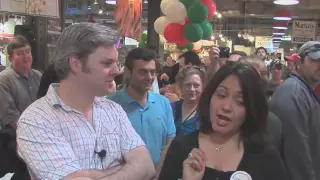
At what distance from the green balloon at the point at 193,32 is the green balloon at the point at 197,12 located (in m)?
0.10

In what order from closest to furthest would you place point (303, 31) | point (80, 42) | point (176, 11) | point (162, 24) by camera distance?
point (80, 42), point (176, 11), point (162, 24), point (303, 31)

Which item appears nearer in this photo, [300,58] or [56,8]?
[300,58]

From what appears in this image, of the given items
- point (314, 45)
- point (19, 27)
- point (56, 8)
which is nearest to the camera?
point (314, 45)

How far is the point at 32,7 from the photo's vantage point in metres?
4.89

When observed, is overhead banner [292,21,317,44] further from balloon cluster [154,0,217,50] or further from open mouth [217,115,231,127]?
open mouth [217,115,231,127]

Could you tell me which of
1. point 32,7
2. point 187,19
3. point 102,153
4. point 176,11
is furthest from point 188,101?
point 187,19

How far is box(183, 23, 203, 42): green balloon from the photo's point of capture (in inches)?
260

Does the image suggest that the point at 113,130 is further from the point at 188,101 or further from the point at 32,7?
the point at 32,7

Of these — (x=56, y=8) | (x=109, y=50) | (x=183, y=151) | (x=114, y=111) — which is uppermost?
(x=56, y=8)

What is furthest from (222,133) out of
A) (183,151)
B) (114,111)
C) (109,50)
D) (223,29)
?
(223,29)

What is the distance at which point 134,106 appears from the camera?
3.03 metres

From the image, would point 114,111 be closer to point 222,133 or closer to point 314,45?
point 222,133

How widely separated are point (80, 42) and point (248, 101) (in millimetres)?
805

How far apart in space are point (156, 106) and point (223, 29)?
22107mm
